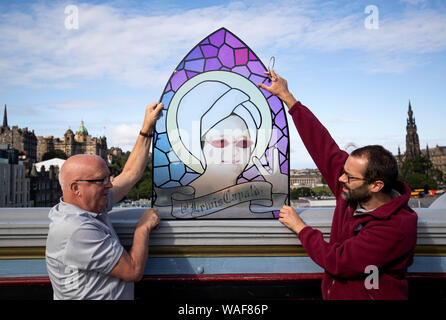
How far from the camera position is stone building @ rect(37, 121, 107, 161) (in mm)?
76250

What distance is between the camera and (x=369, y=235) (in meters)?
1.57

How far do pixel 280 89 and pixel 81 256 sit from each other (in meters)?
1.48

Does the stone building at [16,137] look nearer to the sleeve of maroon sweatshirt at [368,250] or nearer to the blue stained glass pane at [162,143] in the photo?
the blue stained glass pane at [162,143]

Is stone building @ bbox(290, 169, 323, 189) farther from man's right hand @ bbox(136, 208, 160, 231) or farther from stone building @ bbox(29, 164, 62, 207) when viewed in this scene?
man's right hand @ bbox(136, 208, 160, 231)

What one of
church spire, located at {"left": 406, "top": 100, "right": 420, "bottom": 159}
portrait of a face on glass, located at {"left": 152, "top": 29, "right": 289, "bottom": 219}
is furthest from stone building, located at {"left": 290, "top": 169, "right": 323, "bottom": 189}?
portrait of a face on glass, located at {"left": 152, "top": 29, "right": 289, "bottom": 219}

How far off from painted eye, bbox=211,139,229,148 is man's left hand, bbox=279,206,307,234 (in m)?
0.58

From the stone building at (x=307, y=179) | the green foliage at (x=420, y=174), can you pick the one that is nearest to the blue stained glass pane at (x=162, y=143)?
the green foliage at (x=420, y=174)

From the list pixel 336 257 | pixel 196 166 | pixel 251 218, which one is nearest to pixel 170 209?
pixel 196 166

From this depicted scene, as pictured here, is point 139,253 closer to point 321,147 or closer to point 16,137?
point 321,147

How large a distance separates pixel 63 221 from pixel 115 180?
59cm

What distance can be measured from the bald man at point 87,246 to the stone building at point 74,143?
7920cm

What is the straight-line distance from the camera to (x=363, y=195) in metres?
1.71

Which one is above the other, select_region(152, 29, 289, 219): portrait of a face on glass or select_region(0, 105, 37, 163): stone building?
select_region(0, 105, 37, 163): stone building
